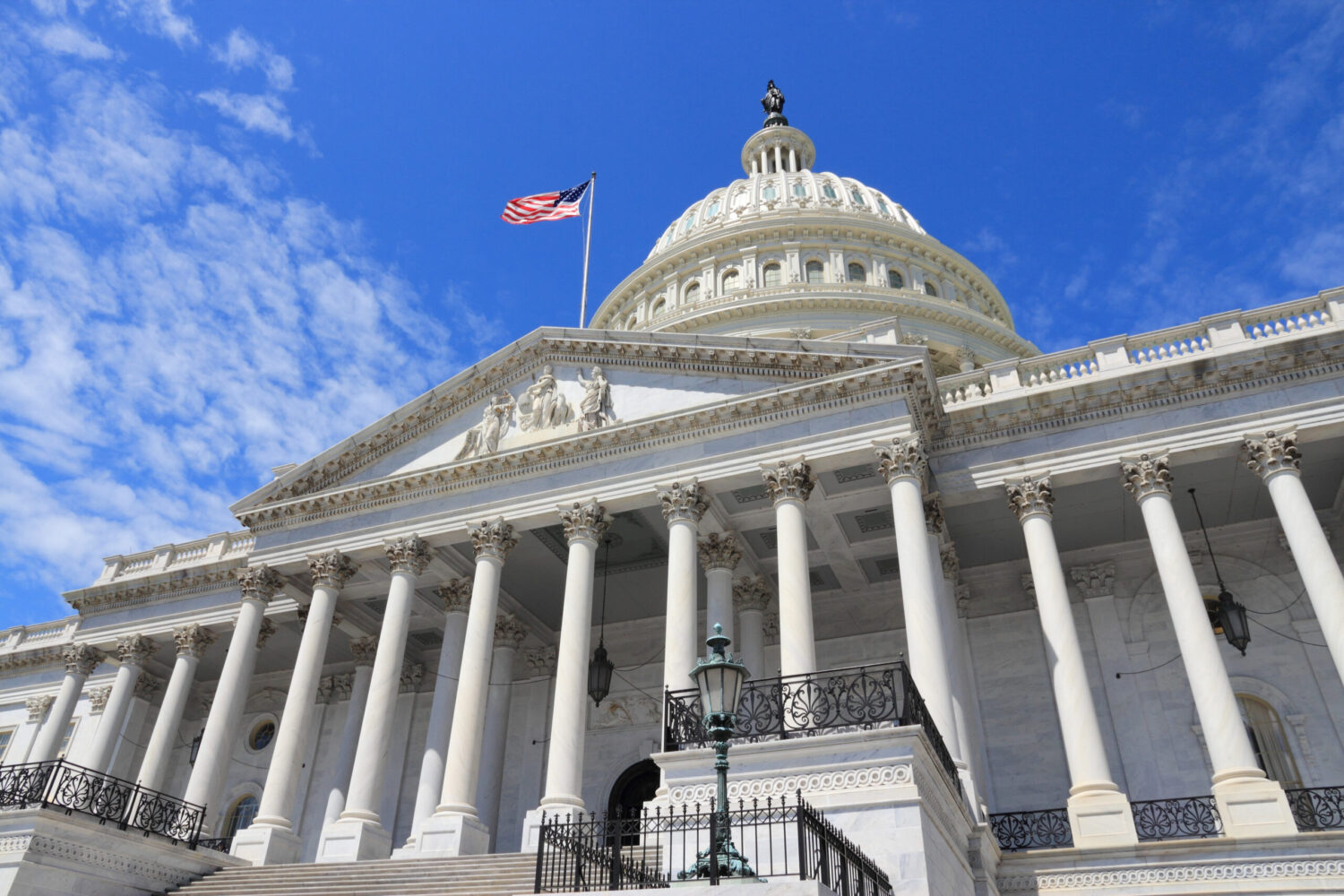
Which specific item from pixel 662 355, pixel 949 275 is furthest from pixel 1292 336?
pixel 949 275

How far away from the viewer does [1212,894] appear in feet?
55.1

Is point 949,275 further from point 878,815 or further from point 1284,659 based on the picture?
point 878,815

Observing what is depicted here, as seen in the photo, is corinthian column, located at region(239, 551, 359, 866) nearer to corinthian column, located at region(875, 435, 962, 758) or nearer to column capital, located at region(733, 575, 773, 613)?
column capital, located at region(733, 575, 773, 613)

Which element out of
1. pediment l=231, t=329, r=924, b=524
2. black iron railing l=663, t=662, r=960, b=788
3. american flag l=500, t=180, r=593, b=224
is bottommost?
black iron railing l=663, t=662, r=960, b=788

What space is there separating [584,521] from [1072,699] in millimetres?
11216

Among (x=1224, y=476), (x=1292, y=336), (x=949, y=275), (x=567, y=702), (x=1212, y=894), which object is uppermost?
(x=949, y=275)

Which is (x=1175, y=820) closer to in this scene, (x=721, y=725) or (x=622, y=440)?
(x=721, y=725)

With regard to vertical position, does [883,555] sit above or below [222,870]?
above

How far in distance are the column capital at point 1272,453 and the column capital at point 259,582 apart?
24252 millimetres

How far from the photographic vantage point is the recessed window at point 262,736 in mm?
36094

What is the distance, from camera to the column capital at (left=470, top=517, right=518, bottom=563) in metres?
24.5

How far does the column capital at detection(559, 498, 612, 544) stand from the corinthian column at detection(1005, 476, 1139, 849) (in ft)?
31.6

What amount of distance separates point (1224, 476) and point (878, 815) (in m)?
15.1

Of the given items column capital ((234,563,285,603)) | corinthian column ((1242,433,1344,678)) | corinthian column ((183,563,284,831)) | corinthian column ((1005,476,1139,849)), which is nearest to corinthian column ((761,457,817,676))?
corinthian column ((1005,476,1139,849))
